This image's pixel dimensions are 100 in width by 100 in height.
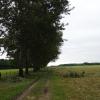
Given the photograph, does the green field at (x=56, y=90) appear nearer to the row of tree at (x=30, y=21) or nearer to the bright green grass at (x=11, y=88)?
the bright green grass at (x=11, y=88)

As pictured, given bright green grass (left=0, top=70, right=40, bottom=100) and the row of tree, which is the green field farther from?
the row of tree

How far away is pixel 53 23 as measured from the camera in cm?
4809

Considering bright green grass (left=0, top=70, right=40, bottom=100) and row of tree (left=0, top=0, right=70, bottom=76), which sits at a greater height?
row of tree (left=0, top=0, right=70, bottom=76)

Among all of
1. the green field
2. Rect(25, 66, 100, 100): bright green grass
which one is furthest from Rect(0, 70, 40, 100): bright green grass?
Rect(25, 66, 100, 100): bright green grass

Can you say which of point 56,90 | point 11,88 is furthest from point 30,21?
point 56,90

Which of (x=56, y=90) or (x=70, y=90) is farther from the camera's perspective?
(x=56, y=90)

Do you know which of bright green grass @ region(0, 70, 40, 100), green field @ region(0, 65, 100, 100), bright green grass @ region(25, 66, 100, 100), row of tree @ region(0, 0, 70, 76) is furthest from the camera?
row of tree @ region(0, 0, 70, 76)

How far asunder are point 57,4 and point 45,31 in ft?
13.6

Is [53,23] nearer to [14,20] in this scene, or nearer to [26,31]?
[26,31]

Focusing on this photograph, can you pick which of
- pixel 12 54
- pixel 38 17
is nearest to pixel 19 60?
pixel 12 54

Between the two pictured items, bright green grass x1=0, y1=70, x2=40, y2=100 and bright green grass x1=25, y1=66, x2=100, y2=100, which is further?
bright green grass x1=0, y1=70, x2=40, y2=100

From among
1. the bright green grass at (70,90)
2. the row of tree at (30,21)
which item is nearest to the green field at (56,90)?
the bright green grass at (70,90)

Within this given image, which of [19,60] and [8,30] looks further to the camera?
[19,60]

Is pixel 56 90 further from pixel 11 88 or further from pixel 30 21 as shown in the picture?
pixel 30 21
